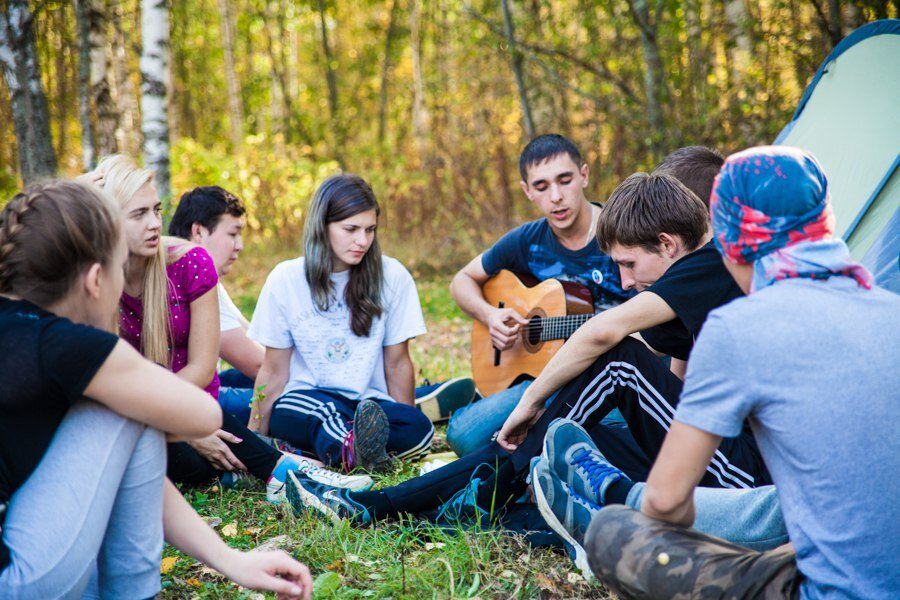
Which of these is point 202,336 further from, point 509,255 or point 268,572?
point 509,255

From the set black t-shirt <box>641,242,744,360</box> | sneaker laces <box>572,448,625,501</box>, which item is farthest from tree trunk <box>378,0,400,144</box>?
sneaker laces <box>572,448,625,501</box>

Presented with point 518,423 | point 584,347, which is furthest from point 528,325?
point 584,347

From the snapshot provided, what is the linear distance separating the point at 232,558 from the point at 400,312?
2092mm

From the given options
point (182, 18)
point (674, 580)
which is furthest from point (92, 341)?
point (182, 18)

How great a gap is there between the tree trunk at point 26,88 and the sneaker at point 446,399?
138 inches

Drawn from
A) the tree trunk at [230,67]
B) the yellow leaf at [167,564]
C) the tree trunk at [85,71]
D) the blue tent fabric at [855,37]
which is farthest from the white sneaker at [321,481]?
the tree trunk at [230,67]

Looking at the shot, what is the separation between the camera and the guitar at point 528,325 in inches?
151

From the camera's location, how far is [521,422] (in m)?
2.76

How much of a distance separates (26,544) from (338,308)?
224cm

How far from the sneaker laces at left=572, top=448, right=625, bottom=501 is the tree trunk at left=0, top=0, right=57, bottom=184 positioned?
4.90 m

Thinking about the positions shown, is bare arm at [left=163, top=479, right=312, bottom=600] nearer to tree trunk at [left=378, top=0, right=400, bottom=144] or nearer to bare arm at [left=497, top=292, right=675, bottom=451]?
bare arm at [left=497, top=292, right=675, bottom=451]

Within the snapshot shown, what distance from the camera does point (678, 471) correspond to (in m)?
1.61

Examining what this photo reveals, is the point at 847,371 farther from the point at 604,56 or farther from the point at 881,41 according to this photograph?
the point at 604,56

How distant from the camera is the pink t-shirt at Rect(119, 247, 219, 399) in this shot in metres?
3.11
